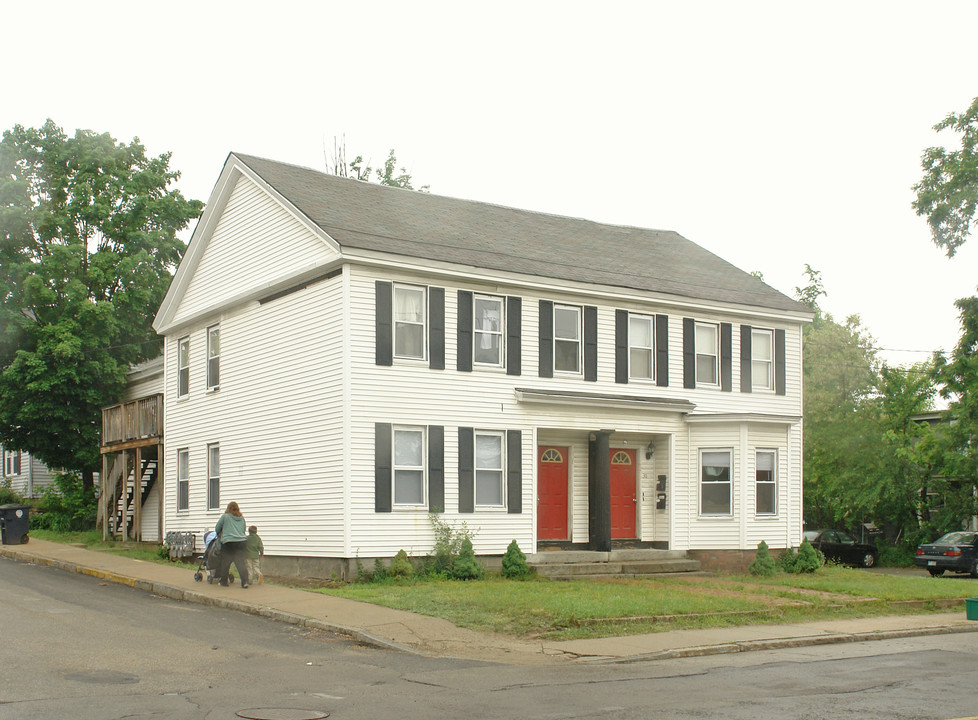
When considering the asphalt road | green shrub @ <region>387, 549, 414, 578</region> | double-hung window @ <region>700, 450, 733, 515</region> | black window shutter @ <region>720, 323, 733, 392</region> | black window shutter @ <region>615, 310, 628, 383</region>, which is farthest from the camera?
black window shutter @ <region>720, 323, 733, 392</region>

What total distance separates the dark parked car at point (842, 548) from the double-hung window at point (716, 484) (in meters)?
12.3

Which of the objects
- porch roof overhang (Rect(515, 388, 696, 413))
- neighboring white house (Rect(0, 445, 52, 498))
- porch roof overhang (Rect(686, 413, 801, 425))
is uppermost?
porch roof overhang (Rect(515, 388, 696, 413))

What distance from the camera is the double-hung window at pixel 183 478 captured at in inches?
1059

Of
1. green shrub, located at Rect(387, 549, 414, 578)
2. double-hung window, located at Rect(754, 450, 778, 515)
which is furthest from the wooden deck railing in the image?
double-hung window, located at Rect(754, 450, 778, 515)

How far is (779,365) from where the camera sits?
27141mm

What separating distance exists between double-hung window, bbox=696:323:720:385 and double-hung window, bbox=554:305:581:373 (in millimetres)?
3724

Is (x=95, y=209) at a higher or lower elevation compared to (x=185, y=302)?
higher

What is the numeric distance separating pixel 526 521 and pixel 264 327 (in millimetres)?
7302

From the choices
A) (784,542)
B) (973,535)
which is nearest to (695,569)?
(784,542)

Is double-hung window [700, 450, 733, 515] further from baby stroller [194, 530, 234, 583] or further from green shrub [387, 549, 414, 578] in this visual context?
baby stroller [194, 530, 234, 583]

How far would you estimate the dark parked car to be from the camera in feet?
119

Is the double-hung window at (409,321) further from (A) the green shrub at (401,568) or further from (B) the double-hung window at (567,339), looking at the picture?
(A) the green shrub at (401,568)

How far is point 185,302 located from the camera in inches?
1094

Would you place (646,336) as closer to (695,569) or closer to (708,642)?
(695,569)
